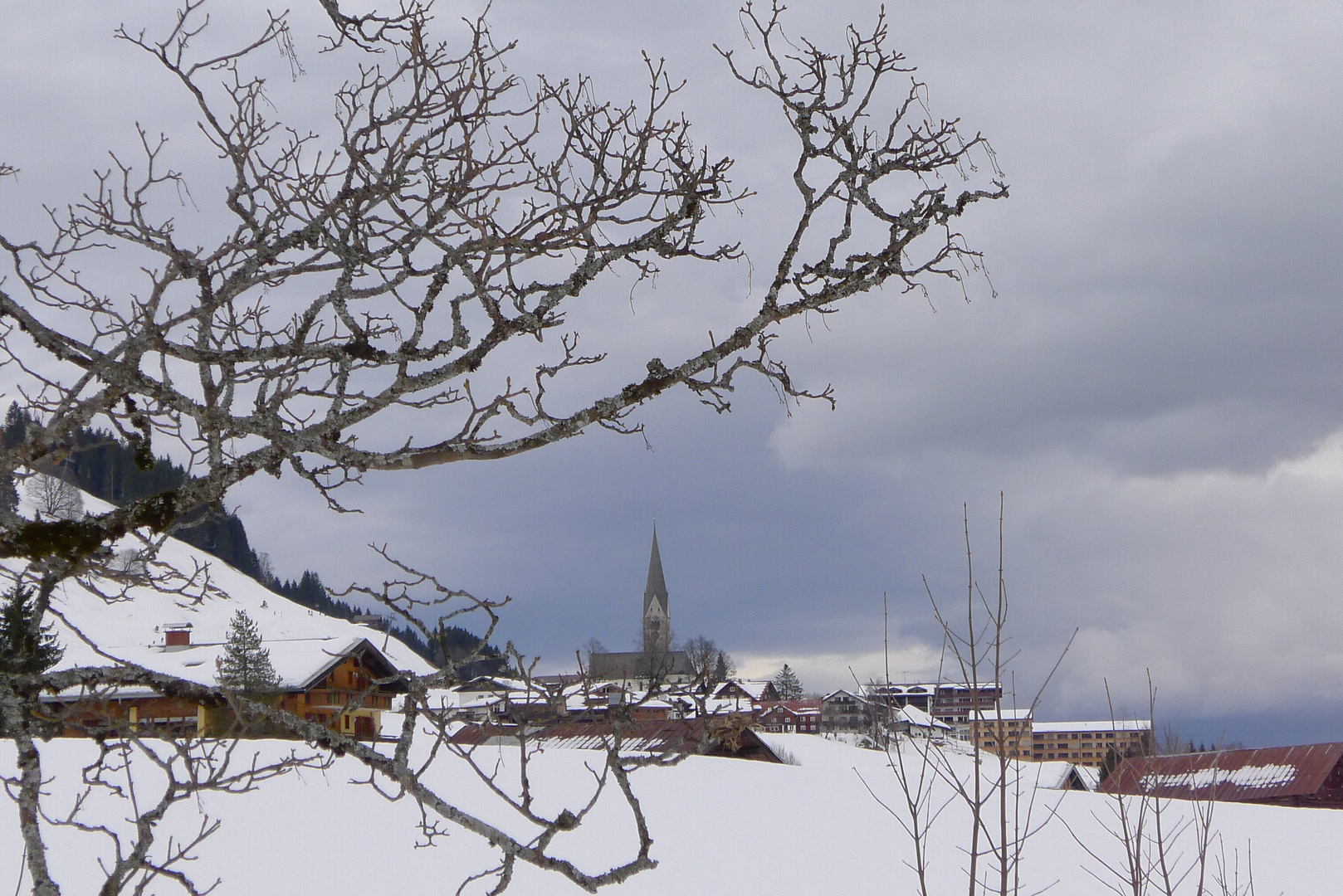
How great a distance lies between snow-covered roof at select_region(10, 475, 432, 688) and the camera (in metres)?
5.56

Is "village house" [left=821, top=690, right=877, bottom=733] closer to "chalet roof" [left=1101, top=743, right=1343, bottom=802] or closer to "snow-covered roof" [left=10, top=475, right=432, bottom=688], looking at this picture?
"snow-covered roof" [left=10, top=475, right=432, bottom=688]

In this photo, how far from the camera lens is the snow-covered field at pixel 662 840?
38.2ft

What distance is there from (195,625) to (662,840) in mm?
55333

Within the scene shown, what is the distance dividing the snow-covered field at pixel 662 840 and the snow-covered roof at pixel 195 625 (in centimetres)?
213

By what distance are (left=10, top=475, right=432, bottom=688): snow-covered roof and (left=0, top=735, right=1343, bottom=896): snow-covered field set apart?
213 centimetres

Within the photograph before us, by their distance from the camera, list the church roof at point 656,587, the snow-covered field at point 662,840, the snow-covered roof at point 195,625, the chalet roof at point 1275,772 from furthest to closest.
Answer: the church roof at point 656,587 → the chalet roof at point 1275,772 → the snow-covered field at point 662,840 → the snow-covered roof at point 195,625

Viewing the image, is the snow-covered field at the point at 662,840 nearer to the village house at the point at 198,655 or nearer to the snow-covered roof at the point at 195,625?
the village house at the point at 198,655

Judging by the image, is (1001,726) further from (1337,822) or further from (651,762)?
(1337,822)

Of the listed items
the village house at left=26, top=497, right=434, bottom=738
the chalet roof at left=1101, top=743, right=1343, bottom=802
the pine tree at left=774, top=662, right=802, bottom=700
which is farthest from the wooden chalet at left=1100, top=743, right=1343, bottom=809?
the pine tree at left=774, top=662, right=802, bottom=700

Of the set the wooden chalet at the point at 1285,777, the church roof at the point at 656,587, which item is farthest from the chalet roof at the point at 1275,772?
the church roof at the point at 656,587

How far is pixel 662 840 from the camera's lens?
14484mm

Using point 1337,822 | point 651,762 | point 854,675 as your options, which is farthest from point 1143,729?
point 1337,822

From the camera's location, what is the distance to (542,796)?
15.3 meters

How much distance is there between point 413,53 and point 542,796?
1336 centimetres
